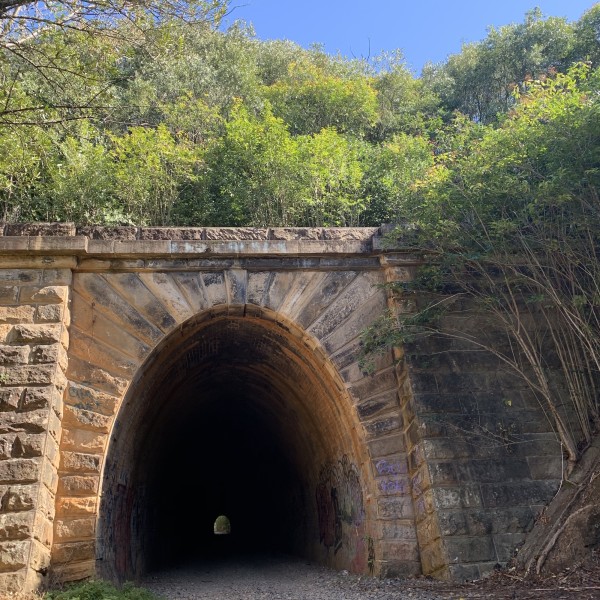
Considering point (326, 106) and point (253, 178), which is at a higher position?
point (326, 106)

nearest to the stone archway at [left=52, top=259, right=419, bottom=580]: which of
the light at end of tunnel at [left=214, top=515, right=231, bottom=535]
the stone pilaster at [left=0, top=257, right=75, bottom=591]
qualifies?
the stone pilaster at [left=0, top=257, right=75, bottom=591]

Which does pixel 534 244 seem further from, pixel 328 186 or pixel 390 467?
pixel 328 186

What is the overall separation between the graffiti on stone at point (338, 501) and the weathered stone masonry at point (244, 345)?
0.06 metres

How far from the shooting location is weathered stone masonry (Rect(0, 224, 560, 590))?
21.0ft

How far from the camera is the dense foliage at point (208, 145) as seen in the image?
693cm

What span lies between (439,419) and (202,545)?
14093 mm

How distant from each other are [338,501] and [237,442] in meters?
7.24

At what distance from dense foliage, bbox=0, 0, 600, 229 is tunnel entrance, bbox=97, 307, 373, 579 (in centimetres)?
248

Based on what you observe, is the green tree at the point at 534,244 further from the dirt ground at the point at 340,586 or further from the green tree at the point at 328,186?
the green tree at the point at 328,186

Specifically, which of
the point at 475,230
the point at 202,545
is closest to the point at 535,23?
the point at 475,230

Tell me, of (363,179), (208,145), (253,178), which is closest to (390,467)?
(253,178)

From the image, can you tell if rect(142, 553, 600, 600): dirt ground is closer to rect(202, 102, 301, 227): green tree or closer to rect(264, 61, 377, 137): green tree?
rect(202, 102, 301, 227): green tree

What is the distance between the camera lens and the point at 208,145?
42.6 feet

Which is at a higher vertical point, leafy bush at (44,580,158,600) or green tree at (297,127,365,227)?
green tree at (297,127,365,227)
